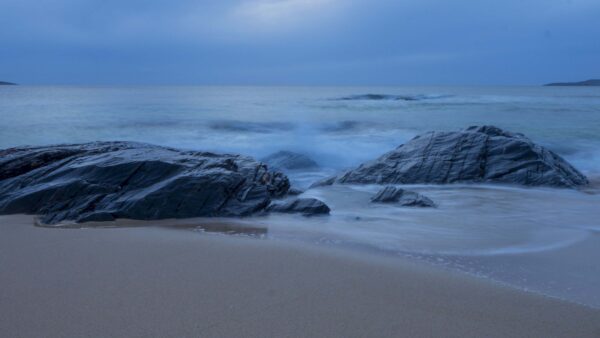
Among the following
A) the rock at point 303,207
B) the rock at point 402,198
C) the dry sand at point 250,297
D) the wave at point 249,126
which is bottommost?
the wave at point 249,126

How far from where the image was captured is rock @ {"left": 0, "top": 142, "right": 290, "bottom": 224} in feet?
17.5

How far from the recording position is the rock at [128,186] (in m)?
5.32

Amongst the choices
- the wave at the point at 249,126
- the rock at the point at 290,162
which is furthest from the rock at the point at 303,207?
the wave at the point at 249,126

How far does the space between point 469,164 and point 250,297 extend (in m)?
6.39

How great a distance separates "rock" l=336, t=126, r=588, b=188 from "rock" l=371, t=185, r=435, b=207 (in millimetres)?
1743

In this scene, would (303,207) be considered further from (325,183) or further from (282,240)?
(325,183)

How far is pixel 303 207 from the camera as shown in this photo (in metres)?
5.68

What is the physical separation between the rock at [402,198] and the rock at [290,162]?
4.75m

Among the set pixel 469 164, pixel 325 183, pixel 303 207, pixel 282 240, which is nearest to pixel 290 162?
pixel 325 183

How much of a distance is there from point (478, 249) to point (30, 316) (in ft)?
10.5

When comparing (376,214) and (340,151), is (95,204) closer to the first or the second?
(376,214)

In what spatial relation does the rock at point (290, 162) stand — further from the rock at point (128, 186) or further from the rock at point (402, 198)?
the rock at point (402, 198)

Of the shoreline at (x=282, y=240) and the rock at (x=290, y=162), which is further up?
the shoreline at (x=282, y=240)

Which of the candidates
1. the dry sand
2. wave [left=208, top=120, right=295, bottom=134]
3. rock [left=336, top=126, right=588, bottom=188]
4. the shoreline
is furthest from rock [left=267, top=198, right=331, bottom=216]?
wave [left=208, top=120, right=295, bottom=134]
